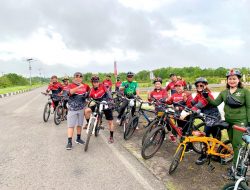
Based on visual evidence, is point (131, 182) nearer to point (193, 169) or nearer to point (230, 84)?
point (193, 169)

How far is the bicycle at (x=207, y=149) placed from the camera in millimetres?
5094

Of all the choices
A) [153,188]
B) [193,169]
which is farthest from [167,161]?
[153,188]

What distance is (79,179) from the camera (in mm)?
4906

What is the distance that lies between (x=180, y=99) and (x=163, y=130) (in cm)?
152

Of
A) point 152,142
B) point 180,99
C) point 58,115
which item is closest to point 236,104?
point 152,142

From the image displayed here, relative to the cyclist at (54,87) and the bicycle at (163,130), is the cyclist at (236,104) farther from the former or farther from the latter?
the cyclist at (54,87)

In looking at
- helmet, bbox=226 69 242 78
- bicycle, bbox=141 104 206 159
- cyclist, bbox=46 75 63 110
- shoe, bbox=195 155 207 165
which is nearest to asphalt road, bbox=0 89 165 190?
bicycle, bbox=141 104 206 159

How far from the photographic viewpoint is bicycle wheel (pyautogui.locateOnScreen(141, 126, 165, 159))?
19.3ft

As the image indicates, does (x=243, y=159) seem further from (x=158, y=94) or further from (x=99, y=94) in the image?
(x=99, y=94)

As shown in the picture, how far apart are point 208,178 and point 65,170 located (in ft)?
9.01

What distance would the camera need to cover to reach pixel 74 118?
23.8 feet

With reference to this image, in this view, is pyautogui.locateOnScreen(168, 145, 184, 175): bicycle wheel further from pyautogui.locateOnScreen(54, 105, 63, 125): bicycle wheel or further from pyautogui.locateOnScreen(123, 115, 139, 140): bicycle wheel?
pyautogui.locateOnScreen(54, 105, 63, 125): bicycle wheel

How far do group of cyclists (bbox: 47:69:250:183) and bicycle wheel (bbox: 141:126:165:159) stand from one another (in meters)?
0.80

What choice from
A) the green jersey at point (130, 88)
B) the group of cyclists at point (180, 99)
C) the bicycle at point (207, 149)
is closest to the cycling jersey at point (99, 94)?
the group of cyclists at point (180, 99)
